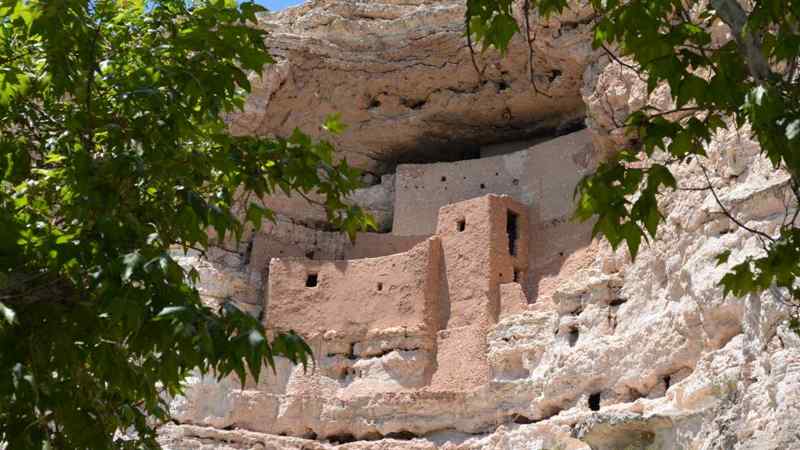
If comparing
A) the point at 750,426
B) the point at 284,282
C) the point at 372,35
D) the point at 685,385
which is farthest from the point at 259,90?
the point at 750,426

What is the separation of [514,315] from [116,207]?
12516mm

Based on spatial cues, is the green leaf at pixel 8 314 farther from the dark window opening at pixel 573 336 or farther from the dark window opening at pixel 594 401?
the dark window opening at pixel 573 336

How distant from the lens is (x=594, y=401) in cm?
1565

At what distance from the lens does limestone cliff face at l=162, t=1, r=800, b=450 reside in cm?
1346

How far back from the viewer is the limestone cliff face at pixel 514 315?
530 inches

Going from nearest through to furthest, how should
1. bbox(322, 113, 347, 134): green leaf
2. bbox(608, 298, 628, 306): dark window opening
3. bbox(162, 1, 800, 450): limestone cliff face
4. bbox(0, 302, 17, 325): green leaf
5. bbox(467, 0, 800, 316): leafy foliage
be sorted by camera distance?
bbox(467, 0, 800, 316): leafy foliage < bbox(0, 302, 17, 325): green leaf < bbox(322, 113, 347, 134): green leaf < bbox(162, 1, 800, 450): limestone cliff face < bbox(608, 298, 628, 306): dark window opening

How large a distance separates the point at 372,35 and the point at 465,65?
1.66m

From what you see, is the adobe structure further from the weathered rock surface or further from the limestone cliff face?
the weathered rock surface

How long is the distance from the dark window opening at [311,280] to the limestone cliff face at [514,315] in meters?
0.15

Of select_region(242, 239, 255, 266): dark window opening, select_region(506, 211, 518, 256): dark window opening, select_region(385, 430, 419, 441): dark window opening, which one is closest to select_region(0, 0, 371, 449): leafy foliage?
select_region(385, 430, 419, 441): dark window opening

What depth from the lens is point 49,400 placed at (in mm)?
5234

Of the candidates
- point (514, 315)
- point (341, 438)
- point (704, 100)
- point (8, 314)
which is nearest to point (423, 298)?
point (514, 315)

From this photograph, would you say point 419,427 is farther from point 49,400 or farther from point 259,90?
point 49,400

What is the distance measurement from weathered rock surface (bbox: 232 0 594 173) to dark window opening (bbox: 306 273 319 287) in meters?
2.77
